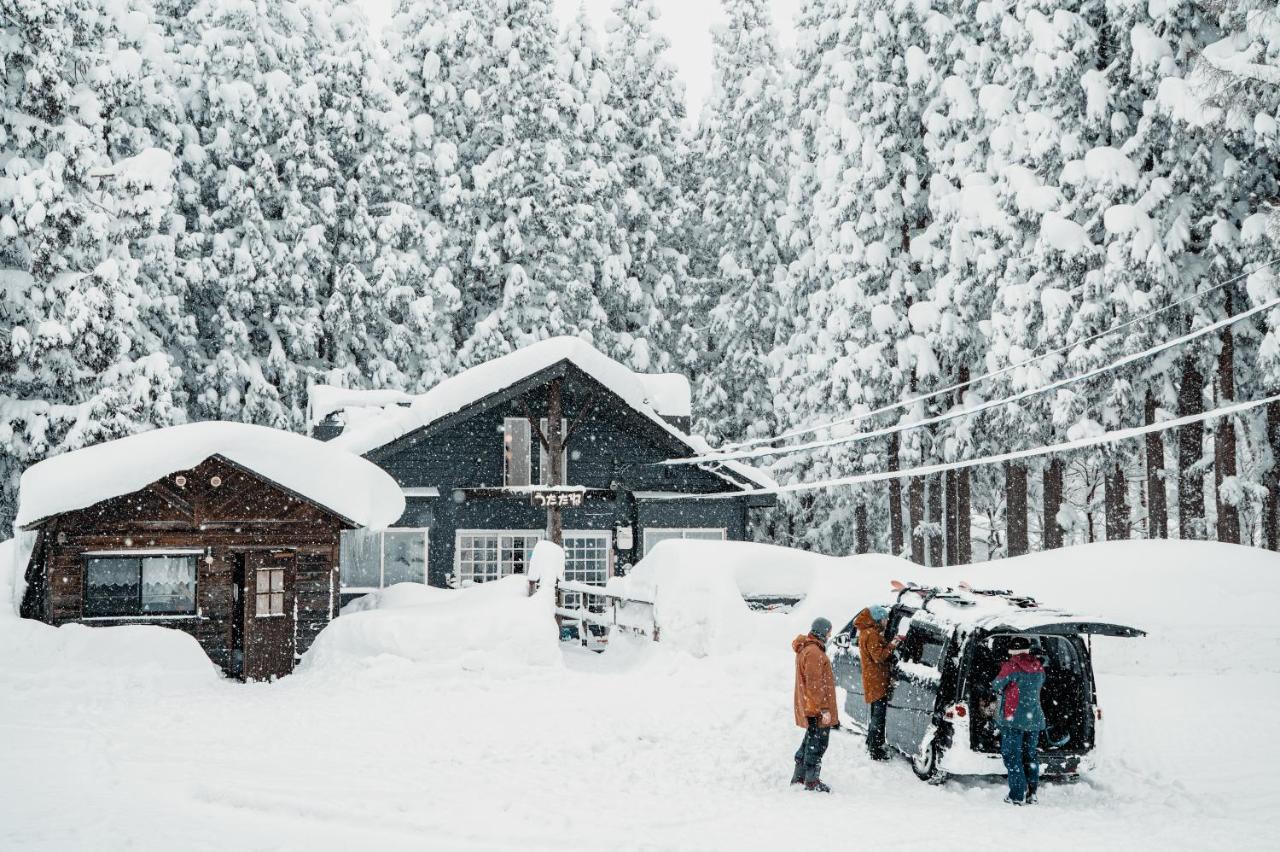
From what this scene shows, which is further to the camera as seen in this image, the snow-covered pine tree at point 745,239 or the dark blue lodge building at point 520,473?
the snow-covered pine tree at point 745,239

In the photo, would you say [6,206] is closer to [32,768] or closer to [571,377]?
[571,377]

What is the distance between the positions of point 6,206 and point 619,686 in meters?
18.6

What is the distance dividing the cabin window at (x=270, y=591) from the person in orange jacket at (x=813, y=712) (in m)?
11.1

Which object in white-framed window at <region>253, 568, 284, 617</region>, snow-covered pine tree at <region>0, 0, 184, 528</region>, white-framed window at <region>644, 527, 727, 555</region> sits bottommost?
white-framed window at <region>253, 568, 284, 617</region>

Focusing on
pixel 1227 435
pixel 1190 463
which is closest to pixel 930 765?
pixel 1190 463

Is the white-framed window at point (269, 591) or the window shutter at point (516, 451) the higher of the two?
the window shutter at point (516, 451)

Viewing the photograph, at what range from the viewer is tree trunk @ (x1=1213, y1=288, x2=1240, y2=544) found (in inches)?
888

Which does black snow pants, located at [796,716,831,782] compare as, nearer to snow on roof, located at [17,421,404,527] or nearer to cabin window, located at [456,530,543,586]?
snow on roof, located at [17,421,404,527]

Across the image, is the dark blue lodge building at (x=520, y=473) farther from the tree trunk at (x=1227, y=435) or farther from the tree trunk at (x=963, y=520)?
the tree trunk at (x=1227, y=435)

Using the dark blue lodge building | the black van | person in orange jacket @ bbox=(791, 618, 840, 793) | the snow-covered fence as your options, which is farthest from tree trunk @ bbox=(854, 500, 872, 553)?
person in orange jacket @ bbox=(791, 618, 840, 793)

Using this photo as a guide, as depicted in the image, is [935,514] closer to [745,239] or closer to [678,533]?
[745,239]

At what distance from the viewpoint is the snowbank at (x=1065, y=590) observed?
16406mm

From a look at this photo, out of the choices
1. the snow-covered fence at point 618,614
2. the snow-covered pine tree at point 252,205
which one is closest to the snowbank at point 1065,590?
the snow-covered fence at point 618,614

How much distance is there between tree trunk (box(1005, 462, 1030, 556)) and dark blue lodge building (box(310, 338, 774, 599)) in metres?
6.06
